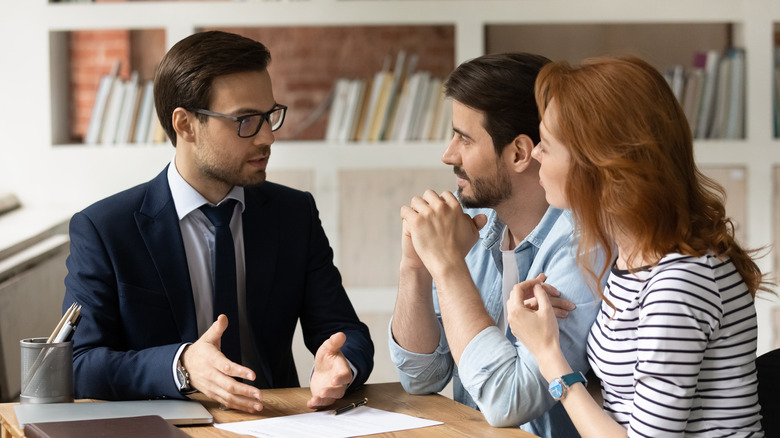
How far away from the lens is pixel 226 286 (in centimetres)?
193

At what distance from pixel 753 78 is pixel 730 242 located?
2.60 m

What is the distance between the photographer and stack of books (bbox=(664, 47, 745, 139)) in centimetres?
372

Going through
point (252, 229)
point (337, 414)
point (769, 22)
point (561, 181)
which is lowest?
point (337, 414)

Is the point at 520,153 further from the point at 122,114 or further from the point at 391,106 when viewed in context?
the point at 122,114

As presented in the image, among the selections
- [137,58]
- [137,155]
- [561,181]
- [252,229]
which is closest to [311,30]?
[137,58]

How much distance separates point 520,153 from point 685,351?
714 mm

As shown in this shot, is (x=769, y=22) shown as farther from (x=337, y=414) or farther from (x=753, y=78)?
(x=337, y=414)

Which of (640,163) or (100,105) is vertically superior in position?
(100,105)

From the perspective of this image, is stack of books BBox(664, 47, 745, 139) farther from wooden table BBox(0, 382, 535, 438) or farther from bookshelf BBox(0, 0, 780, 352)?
wooden table BBox(0, 382, 535, 438)

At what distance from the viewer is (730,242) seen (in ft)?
4.51

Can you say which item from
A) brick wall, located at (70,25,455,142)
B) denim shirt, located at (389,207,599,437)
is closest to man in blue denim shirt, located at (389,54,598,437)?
denim shirt, located at (389,207,599,437)

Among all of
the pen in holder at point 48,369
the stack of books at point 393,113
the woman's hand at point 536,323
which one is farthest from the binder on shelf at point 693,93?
the pen in holder at point 48,369

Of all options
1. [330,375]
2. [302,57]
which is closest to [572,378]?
[330,375]

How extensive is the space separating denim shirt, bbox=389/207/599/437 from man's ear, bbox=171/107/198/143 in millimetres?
715
